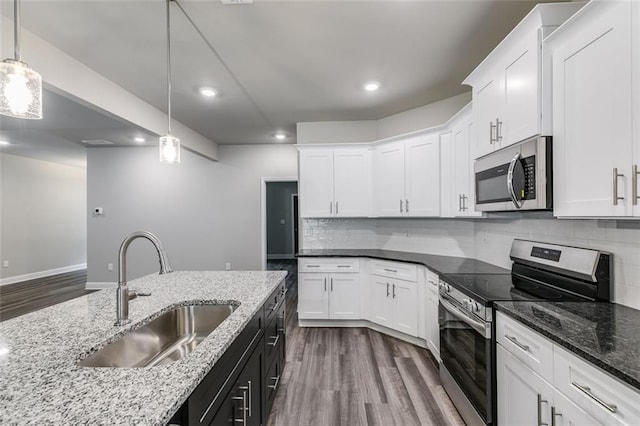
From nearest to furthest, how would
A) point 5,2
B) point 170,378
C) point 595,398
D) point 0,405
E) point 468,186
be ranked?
point 0,405
point 170,378
point 595,398
point 5,2
point 468,186

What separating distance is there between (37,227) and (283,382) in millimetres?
7688

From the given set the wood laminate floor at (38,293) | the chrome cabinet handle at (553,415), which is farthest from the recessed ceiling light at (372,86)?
the wood laminate floor at (38,293)

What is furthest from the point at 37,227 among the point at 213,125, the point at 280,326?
the point at 280,326

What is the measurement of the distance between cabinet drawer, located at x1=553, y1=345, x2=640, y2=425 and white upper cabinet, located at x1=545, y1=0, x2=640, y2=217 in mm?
611

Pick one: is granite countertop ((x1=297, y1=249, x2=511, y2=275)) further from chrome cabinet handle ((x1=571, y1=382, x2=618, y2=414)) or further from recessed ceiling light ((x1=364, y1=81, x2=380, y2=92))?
recessed ceiling light ((x1=364, y1=81, x2=380, y2=92))

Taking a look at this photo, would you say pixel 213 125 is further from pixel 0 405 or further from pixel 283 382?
pixel 0 405

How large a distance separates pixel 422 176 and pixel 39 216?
27.7ft

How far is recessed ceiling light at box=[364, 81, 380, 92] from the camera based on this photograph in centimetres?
312

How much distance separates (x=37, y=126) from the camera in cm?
434

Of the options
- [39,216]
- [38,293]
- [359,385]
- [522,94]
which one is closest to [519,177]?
[522,94]

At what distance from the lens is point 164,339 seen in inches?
67.8

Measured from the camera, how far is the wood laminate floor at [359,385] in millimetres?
2139

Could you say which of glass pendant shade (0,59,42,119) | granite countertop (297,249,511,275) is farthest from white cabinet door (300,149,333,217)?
glass pendant shade (0,59,42,119)

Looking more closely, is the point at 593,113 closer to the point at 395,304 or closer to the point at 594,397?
the point at 594,397
